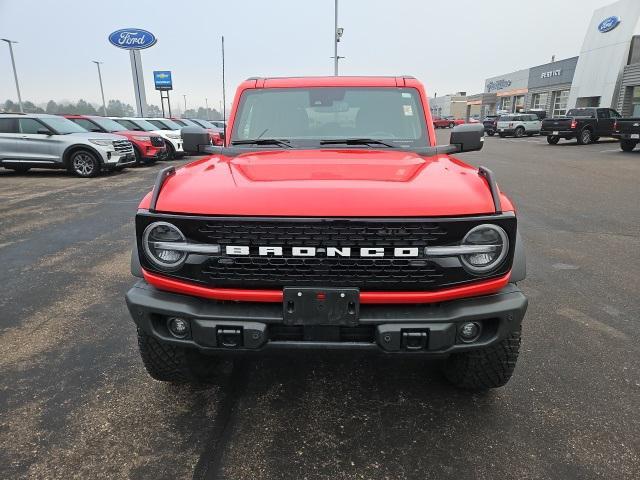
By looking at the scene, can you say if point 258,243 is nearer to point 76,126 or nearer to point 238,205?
point 238,205

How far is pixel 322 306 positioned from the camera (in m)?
2.06

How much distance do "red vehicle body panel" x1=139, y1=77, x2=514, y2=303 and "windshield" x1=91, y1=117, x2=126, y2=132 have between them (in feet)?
47.6

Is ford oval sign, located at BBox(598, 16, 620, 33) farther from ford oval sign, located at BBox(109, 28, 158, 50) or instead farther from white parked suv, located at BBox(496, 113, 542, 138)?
ford oval sign, located at BBox(109, 28, 158, 50)

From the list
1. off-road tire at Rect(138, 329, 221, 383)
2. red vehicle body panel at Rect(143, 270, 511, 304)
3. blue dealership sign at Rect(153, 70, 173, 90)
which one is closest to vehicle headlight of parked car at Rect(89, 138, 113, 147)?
off-road tire at Rect(138, 329, 221, 383)

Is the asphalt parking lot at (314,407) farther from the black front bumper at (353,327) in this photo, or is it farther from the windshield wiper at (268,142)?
the windshield wiper at (268,142)

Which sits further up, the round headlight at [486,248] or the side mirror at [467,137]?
the side mirror at [467,137]

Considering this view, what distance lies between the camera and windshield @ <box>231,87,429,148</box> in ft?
11.4

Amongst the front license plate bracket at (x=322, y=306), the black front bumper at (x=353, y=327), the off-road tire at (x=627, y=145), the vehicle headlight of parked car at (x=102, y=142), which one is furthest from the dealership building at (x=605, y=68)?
the front license plate bracket at (x=322, y=306)

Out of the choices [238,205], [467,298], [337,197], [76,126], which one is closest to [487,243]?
[467,298]

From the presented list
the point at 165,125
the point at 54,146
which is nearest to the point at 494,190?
the point at 54,146

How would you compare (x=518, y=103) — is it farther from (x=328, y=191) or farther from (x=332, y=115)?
(x=328, y=191)

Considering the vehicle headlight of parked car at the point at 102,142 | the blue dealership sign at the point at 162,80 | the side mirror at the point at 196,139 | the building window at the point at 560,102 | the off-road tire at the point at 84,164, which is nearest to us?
the side mirror at the point at 196,139

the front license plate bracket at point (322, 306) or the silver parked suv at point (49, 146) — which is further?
the silver parked suv at point (49, 146)

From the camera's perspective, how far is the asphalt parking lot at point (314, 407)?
2.20 metres
